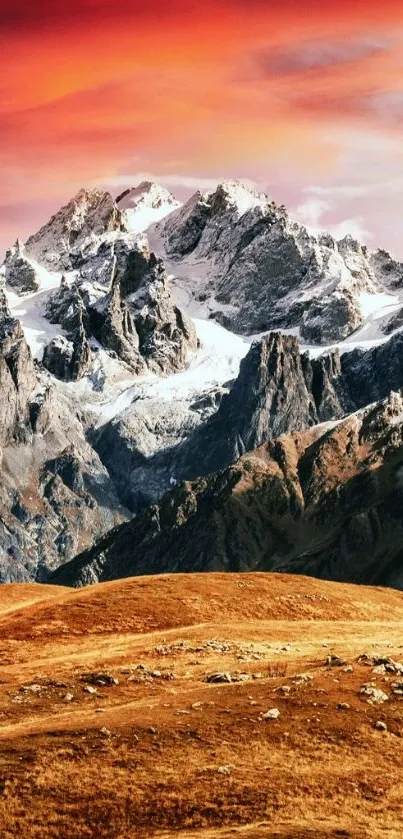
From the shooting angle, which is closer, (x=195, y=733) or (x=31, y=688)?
(x=195, y=733)

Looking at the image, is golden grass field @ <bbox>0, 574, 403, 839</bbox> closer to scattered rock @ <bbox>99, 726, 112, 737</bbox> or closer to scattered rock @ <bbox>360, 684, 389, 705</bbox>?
scattered rock @ <bbox>99, 726, 112, 737</bbox>

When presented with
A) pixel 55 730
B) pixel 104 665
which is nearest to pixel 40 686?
pixel 104 665

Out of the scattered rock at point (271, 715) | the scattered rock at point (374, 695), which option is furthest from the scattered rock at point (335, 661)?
the scattered rock at point (271, 715)

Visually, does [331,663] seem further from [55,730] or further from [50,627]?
[50,627]

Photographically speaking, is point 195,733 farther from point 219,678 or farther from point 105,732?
point 219,678

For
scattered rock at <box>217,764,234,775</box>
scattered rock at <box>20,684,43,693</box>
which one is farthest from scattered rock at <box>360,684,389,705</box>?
scattered rock at <box>20,684,43,693</box>

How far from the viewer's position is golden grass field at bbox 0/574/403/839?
133ft

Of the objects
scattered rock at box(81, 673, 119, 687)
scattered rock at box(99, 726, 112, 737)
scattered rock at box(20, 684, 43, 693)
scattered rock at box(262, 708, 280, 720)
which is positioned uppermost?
scattered rock at box(81, 673, 119, 687)

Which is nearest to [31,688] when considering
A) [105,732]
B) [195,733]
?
[105,732]

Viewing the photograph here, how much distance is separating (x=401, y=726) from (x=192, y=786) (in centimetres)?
1018

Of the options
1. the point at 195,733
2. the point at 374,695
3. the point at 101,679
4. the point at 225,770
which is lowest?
the point at 225,770

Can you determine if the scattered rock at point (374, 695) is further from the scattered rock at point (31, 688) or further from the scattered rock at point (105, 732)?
the scattered rock at point (31, 688)

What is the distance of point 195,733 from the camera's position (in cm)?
4725

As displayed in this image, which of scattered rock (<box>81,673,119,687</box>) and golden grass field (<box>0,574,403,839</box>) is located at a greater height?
scattered rock (<box>81,673,119,687</box>)
